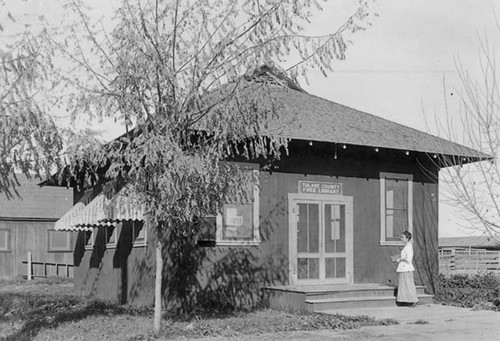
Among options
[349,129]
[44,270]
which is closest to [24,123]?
[349,129]

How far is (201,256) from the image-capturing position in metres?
16.3

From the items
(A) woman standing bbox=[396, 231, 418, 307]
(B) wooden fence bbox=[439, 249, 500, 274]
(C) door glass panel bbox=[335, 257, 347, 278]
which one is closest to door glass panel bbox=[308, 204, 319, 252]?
(C) door glass panel bbox=[335, 257, 347, 278]

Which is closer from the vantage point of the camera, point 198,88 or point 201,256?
point 198,88

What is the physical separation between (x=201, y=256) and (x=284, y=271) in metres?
2.21

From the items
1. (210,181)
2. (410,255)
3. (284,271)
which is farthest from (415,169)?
(210,181)

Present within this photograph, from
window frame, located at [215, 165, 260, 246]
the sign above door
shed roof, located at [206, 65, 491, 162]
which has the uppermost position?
shed roof, located at [206, 65, 491, 162]

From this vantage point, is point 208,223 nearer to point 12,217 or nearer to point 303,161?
point 303,161

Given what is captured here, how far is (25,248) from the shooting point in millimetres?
36719

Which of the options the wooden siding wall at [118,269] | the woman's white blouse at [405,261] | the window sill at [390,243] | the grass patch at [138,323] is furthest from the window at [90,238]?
the woman's white blouse at [405,261]

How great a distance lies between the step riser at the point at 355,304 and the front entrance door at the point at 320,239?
1577 mm

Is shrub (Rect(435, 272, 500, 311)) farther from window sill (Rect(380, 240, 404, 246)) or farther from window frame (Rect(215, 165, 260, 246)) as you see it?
window frame (Rect(215, 165, 260, 246))

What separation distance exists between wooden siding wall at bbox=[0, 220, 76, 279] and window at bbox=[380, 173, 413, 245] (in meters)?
22.1

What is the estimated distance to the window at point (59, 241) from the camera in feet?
123

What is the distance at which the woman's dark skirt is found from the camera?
16.7 meters
